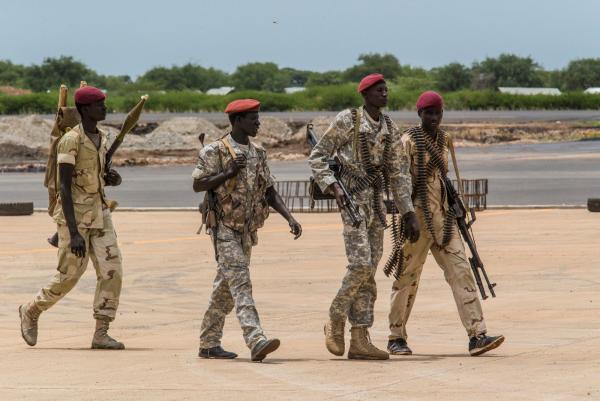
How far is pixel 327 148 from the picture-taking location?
10.3 metres

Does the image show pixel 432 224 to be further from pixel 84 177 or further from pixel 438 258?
pixel 84 177

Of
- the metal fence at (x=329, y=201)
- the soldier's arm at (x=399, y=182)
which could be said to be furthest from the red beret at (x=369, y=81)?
the metal fence at (x=329, y=201)

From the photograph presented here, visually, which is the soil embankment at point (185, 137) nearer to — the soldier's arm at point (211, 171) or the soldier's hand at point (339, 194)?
the soldier's arm at point (211, 171)

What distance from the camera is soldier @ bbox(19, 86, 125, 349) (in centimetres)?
1089

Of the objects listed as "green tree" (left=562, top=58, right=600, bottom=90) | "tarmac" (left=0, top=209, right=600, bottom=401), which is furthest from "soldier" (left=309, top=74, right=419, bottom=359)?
"green tree" (left=562, top=58, right=600, bottom=90)

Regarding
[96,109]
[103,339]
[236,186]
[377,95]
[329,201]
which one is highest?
[377,95]

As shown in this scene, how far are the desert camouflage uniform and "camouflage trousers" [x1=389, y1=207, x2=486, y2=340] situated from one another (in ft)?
6.71

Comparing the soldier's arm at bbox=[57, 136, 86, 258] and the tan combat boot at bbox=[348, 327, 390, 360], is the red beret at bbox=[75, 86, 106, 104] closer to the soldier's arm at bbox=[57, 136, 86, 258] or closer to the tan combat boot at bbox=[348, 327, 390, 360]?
the soldier's arm at bbox=[57, 136, 86, 258]

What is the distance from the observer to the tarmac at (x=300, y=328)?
8.91m

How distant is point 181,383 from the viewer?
29.9 feet

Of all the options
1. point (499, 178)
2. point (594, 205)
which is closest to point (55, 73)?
point (499, 178)

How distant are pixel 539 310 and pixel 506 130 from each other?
1928 inches

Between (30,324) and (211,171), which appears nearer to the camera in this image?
(211,171)

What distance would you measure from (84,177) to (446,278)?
2697 millimetres
